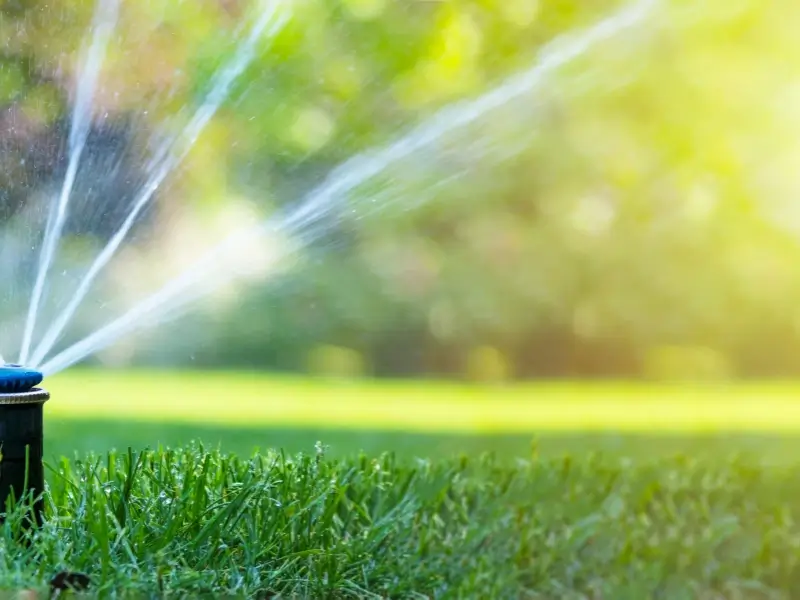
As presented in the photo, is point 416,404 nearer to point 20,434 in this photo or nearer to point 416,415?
point 416,415

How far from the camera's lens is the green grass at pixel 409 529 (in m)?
2.11

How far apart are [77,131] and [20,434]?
86.0 inches

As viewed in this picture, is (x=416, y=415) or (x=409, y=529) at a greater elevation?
(x=416, y=415)

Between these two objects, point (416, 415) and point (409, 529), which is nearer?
Result: point (409, 529)

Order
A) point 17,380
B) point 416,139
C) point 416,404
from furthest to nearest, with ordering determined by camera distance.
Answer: point 416,404 < point 416,139 < point 17,380

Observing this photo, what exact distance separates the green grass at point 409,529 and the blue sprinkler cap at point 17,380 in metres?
0.27

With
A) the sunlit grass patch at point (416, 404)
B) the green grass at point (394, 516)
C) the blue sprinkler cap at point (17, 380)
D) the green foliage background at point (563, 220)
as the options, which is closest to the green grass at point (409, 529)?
the green grass at point (394, 516)

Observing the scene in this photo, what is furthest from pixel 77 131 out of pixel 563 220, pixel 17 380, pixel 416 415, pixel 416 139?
pixel 563 220

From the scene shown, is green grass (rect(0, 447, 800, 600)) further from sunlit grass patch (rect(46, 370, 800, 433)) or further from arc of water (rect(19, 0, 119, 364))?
sunlit grass patch (rect(46, 370, 800, 433))

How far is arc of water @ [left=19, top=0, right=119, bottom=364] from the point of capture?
267 cm

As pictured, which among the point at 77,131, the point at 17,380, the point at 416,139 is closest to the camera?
the point at 17,380

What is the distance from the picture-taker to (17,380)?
2018 mm

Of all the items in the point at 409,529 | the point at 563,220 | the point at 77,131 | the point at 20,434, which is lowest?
the point at 409,529

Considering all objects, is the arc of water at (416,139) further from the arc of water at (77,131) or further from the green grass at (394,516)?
the green grass at (394,516)
